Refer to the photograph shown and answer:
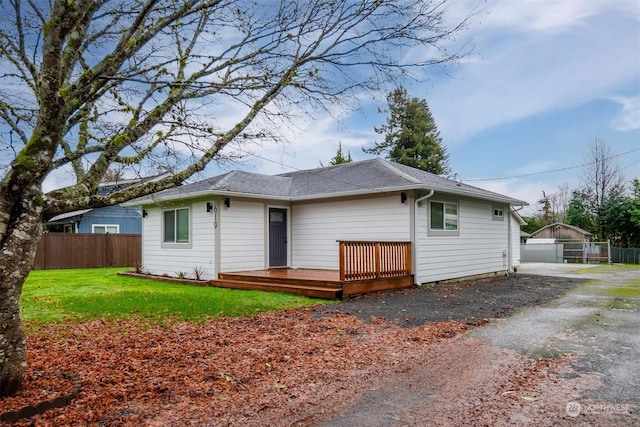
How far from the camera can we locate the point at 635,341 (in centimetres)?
524

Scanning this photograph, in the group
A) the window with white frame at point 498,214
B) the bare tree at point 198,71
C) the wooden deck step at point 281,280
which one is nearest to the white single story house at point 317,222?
the window with white frame at point 498,214

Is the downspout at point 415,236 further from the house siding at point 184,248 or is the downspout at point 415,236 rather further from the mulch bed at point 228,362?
the house siding at point 184,248

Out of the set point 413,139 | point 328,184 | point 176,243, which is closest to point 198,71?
point 328,184

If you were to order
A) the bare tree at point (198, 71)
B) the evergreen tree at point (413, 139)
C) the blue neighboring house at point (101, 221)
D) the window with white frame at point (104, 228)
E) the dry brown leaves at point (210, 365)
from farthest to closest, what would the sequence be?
1. the evergreen tree at point (413, 139)
2. the window with white frame at point (104, 228)
3. the blue neighboring house at point (101, 221)
4. the bare tree at point (198, 71)
5. the dry brown leaves at point (210, 365)

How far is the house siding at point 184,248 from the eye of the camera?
11.4 meters

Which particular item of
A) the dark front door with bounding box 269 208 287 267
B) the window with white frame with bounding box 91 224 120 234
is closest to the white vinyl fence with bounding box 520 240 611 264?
the dark front door with bounding box 269 208 287 267

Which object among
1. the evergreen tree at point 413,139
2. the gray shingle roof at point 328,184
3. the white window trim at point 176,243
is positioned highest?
the evergreen tree at point 413,139

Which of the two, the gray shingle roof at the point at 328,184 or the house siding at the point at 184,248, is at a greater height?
the gray shingle roof at the point at 328,184

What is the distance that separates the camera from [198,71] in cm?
507

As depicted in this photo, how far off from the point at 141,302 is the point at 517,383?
6.75m

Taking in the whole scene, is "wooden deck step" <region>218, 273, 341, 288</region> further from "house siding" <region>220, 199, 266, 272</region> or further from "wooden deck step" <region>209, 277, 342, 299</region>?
"house siding" <region>220, 199, 266, 272</region>

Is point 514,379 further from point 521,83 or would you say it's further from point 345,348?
point 521,83

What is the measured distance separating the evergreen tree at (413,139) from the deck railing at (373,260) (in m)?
23.5

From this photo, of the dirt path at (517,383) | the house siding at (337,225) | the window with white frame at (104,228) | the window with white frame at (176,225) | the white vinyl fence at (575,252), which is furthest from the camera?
the white vinyl fence at (575,252)
